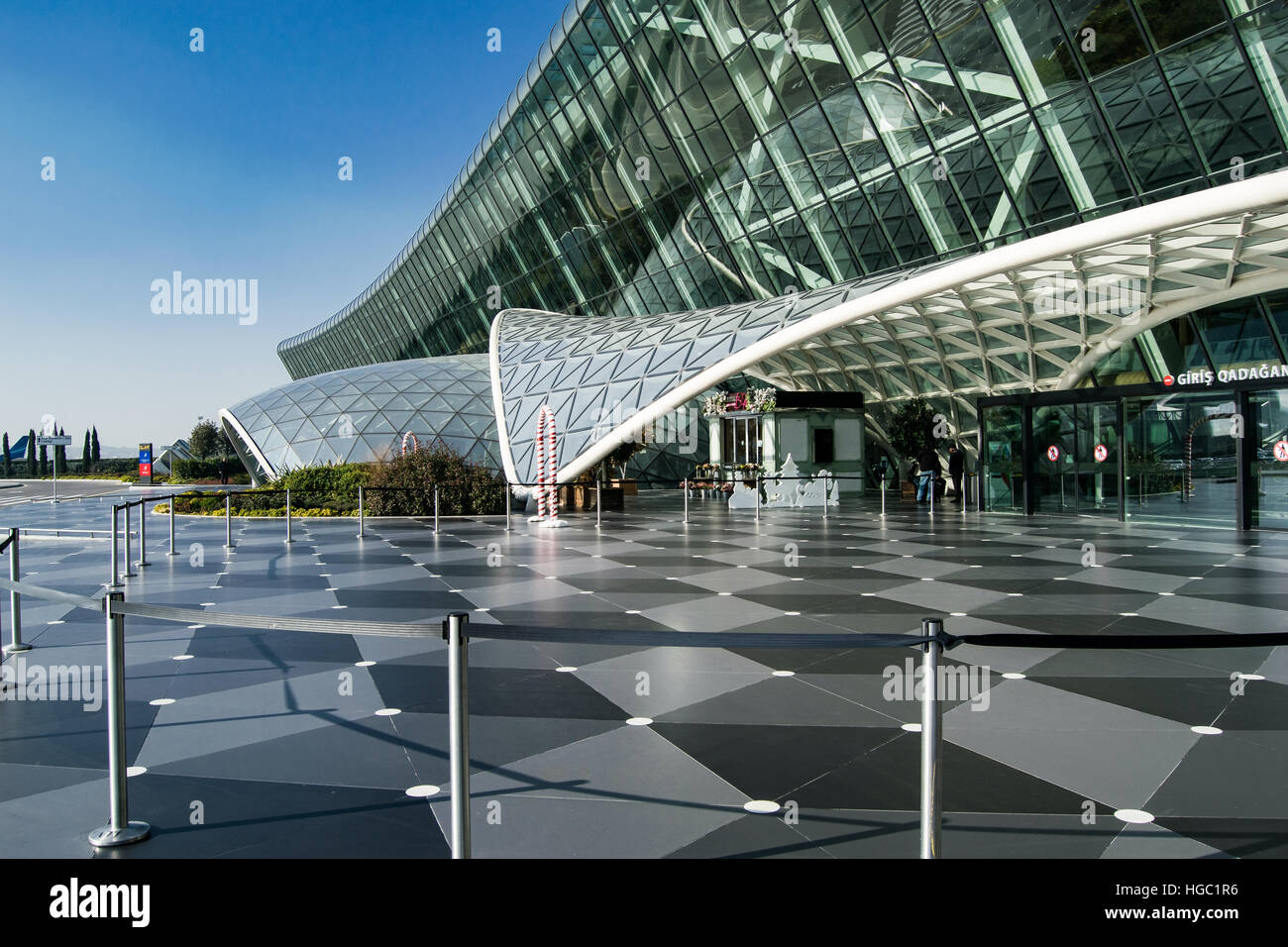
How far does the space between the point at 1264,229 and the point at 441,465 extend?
21.1 meters

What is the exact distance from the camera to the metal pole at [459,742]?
338 centimetres

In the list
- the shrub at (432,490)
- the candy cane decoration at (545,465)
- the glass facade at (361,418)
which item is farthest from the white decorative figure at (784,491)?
the glass facade at (361,418)

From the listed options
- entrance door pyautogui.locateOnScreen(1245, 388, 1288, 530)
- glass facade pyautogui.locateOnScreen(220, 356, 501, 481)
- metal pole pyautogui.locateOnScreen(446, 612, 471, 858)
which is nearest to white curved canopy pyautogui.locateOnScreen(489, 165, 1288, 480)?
entrance door pyautogui.locateOnScreen(1245, 388, 1288, 530)

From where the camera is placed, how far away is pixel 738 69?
1065 inches

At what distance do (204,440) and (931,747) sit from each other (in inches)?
3276

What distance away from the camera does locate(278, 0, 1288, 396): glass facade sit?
19062 mm

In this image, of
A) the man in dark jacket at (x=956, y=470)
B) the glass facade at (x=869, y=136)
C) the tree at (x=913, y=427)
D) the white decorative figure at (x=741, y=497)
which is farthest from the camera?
the tree at (x=913, y=427)

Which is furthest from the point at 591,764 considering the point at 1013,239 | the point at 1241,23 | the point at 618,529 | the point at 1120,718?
the point at 1013,239

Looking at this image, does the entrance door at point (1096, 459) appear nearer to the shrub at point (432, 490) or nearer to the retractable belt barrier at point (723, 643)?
the shrub at point (432, 490)

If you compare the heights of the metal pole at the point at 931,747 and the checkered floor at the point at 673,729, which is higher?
the metal pole at the point at 931,747

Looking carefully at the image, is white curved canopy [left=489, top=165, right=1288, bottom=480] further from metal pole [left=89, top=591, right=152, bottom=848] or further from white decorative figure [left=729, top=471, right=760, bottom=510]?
metal pole [left=89, top=591, right=152, bottom=848]

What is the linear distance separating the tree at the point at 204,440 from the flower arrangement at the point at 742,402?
198ft

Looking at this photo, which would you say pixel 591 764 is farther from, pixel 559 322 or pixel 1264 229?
pixel 559 322

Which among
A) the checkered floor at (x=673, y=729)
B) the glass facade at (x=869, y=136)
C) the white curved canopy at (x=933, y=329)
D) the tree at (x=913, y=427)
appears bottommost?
the checkered floor at (x=673, y=729)
